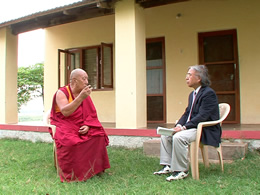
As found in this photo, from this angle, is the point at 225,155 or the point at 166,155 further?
the point at 225,155

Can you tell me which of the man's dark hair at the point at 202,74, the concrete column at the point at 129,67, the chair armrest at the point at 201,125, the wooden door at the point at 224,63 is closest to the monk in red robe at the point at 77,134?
the chair armrest at the point at 201,125

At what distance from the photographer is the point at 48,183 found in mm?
3340

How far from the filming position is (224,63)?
6621mm

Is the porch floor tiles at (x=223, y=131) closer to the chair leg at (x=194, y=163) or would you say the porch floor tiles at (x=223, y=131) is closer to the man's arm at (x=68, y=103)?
the chair leg at (x=194, y=163)

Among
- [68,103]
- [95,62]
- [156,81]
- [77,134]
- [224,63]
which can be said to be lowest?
[77,134]

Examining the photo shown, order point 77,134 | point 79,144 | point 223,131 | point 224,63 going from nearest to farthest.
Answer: point 79,144 → point 77,134 → point 223,131 → point 224,63

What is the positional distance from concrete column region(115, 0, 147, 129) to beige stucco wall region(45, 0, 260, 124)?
144 cm

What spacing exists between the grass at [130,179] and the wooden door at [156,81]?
2.57m

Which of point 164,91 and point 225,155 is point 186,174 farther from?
point 164,91

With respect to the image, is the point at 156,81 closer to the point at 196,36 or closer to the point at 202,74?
the point at 196,36

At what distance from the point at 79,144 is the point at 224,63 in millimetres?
4461

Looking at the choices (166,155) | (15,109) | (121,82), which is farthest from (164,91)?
(15,109)

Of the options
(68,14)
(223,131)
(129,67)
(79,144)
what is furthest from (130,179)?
(68,14)

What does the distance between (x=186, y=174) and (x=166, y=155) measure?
35 cm
